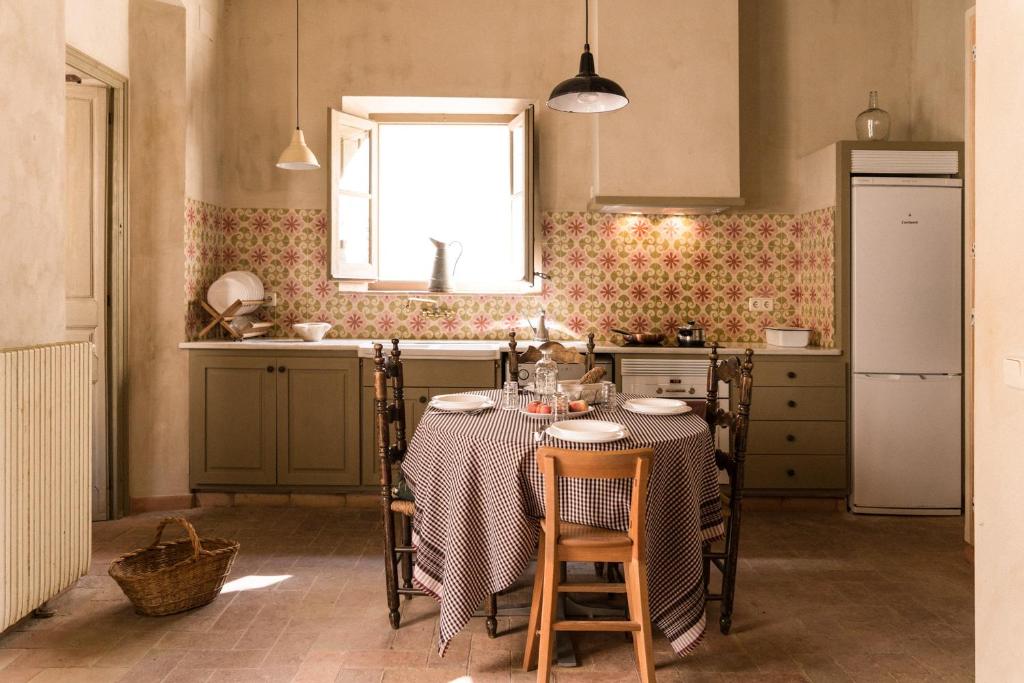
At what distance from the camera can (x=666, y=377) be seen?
461 centimetres

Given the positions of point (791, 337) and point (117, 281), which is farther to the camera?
point (791, 337)

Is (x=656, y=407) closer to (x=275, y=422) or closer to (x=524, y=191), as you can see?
(x=524, y=191)

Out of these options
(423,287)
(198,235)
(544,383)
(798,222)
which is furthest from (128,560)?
(798,222)

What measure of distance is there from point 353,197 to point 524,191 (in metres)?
1.11

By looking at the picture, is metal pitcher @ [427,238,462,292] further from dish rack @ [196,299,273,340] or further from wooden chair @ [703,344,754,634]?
wooden chair @ [703,344,754,634]

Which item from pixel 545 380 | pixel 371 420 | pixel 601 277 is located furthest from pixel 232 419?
pixel 601 277

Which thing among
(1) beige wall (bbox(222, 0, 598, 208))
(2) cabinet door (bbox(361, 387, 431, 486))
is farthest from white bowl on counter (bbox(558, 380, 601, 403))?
(1) beige wall (bbox(222, 0, 598, 208))

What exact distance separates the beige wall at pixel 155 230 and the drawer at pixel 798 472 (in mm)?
3460

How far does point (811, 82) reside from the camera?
5.17 meters

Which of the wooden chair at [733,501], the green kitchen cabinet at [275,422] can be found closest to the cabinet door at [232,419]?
the green kitchen cabinet at [275,422]

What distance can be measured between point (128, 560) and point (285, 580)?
65 cm

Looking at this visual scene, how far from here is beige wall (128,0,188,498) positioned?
448cm
